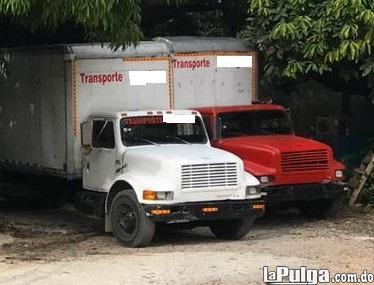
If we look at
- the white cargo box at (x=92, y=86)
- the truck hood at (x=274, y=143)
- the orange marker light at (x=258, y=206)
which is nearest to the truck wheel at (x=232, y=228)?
the orange marker light at (x=258, y=206)

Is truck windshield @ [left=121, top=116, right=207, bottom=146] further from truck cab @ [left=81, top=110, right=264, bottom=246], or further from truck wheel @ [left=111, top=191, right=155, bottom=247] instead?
truck wheel @ [left=111, top=191, right=155, bottom=247]

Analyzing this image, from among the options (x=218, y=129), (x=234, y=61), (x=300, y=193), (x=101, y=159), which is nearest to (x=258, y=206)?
(x=300, y=193)

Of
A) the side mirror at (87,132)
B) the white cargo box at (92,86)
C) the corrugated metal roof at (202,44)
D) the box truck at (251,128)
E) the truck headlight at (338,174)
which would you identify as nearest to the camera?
the side mirror at (87,132)

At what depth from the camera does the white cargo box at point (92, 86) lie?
39.4 ft

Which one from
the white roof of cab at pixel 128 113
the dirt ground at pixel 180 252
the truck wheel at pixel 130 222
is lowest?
the dirt ground at pixel 180 252

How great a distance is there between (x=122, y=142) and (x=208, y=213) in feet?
5.75

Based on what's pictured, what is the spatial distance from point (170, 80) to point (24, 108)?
2.66m

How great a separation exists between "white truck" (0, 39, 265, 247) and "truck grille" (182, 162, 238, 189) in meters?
0.01

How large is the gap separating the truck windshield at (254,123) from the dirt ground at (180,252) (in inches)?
62.2

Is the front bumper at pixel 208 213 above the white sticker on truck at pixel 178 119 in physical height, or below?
below

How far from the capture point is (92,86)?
12.1 metres

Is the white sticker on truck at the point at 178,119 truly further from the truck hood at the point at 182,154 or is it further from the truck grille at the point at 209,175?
the truck grille at the point at 209,175

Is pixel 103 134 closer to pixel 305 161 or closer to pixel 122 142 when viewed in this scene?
pixel 122 142

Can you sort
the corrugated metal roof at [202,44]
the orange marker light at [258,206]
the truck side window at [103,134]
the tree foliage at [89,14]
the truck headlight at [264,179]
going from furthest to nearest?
the corrugated metal roof at [202,44] → the truck headlight at [264,179] → the truck side window at [103,134] → the orange marker light at [258,206] → the tree foliage at [89,14]
